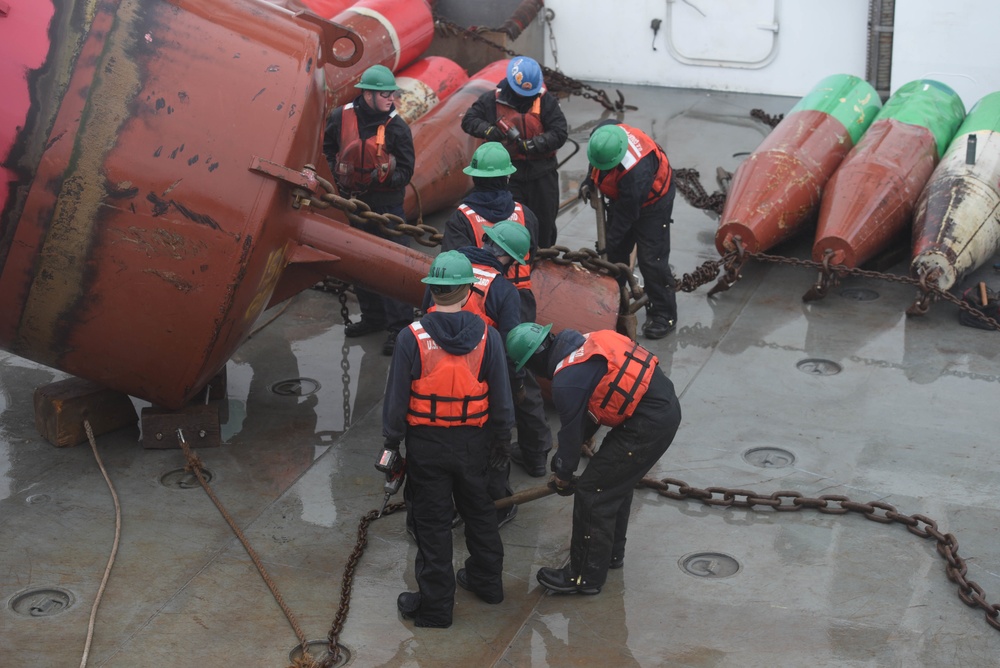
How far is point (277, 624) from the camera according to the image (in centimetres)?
457

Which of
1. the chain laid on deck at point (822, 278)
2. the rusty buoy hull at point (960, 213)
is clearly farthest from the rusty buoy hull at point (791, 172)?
the rusty buoy hull at point (960, 213)

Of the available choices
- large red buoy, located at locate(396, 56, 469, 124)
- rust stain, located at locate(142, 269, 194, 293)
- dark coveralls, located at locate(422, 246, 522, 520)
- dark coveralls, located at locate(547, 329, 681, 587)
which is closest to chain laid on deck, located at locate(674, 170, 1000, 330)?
dark coveralls, located at locate(422, 246, 522, 520)

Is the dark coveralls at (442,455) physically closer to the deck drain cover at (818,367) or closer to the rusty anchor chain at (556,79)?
the deck drain cover at (818,367)

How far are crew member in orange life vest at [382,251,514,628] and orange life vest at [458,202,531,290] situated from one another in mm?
1024

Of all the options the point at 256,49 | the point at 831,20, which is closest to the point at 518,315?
the point at 256,49

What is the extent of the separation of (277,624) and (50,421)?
6.54 ft

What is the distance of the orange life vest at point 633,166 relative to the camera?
6824 mm

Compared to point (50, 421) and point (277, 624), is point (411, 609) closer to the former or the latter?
point (277, 624)

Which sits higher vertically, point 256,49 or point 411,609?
point 256,49

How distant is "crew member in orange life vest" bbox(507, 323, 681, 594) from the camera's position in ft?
14.8

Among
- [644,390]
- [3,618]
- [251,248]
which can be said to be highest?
[251,248]

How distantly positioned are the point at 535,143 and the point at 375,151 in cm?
112

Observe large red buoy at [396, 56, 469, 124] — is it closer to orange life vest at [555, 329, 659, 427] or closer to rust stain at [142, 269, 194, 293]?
rust stain at [142, 269, 194, 293]

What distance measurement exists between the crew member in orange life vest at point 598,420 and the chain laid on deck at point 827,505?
26.5 inches
